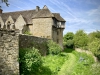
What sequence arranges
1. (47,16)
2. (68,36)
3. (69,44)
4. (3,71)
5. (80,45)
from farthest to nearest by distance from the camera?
(68,36) → (69,44) → (80,45) → (47,16) → (3,71)

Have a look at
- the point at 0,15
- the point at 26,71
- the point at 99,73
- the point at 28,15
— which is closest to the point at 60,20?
the point at 28,15

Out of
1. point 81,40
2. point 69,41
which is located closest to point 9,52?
point 81,40

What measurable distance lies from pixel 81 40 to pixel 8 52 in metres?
34.5

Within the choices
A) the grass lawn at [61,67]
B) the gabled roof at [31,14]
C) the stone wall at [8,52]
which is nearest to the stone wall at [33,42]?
the grass lawn at [61,67]

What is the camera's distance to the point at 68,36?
56.6 metres

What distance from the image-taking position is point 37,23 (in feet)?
108

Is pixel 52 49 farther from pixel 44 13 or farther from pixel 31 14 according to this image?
pixel 31 14

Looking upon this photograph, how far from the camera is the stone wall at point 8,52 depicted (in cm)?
1039

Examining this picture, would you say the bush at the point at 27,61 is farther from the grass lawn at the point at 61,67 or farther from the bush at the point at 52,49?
the bush at the point at 52,49

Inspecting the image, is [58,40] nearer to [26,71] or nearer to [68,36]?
[68,36]

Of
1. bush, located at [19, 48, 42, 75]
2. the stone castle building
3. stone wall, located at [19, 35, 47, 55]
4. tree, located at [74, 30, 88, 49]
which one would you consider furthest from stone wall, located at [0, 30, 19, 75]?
tree, located at [74, 30, 88, 49]

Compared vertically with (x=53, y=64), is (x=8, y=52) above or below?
above

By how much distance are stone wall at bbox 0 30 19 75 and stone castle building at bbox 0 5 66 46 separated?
21.3 m

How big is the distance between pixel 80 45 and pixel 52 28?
13.8 meters
